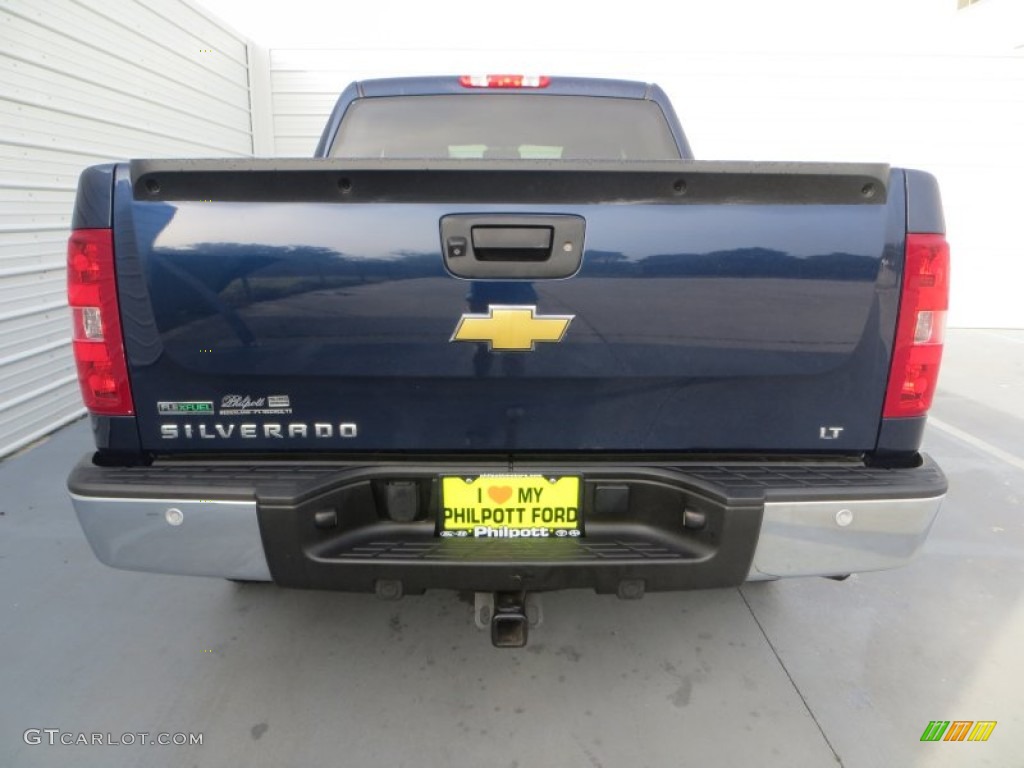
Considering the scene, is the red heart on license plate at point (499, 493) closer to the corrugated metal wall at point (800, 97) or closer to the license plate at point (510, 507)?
the license plate at point (510, 507)

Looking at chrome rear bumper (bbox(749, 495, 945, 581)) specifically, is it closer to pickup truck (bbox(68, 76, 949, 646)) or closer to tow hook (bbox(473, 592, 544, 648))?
pickup truck (bbox(68, 76, 949, 646))

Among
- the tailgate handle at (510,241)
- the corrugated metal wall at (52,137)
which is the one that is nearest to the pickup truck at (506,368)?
the tailgate handle at (510,241)

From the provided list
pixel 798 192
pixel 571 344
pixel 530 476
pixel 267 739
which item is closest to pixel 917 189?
pixel 798 192

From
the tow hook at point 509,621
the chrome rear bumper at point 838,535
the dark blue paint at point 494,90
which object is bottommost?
the tow hook at point 509,621

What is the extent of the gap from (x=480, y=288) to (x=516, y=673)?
4.53ft

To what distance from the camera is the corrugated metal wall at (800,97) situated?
7.70 m

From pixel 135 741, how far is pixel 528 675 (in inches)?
48.3

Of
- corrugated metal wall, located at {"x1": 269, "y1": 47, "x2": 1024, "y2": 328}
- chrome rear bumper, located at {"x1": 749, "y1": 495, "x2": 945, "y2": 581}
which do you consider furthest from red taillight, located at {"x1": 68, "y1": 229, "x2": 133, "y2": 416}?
corrugated metal wall, located at {"x1": 269, "y1": 47, "x2": 1024, "y2": 328}

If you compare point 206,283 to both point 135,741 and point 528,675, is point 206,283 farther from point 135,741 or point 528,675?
point 528,675

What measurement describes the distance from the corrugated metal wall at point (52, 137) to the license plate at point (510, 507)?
384 centimetres

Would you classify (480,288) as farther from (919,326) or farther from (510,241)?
(919,326)

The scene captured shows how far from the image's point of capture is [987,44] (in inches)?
350

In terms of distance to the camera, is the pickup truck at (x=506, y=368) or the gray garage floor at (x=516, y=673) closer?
the pickup truck at (x=506, y=368)

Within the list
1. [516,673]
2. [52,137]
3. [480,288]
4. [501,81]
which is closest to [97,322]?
[480,288]
